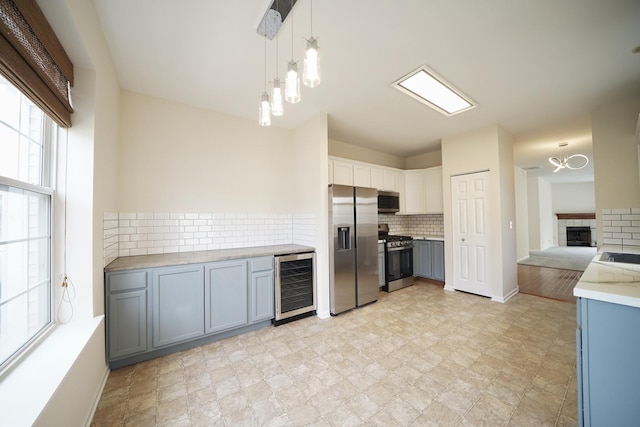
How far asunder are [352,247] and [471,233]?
211cm

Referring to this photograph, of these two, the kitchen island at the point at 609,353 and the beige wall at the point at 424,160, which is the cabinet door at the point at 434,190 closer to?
the beige wall at the point at 424,160

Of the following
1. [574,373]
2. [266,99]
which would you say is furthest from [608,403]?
[266,99]

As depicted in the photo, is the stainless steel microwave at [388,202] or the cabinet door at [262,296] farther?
the stainless steel microwave at [388,202]

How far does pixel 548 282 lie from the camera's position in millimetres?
4387

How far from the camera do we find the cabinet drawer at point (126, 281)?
1903 mm

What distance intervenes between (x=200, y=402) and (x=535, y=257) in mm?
8993

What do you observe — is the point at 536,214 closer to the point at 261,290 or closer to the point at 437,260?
the point at 437,260

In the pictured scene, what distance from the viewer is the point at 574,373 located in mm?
1845

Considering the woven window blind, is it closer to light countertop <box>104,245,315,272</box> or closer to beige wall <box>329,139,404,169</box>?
light countertop <box>104,245,315,272</box>

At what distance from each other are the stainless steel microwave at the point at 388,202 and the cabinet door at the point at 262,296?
8.27 feet

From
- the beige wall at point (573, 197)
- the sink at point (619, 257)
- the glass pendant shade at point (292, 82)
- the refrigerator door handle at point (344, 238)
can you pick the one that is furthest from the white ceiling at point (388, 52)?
the beige wall at point (573, 197)

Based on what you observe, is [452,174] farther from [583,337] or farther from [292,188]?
[583,337]

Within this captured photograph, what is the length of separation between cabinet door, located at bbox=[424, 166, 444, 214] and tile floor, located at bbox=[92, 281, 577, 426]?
2249mm

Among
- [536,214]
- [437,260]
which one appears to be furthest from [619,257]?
[536,214]
